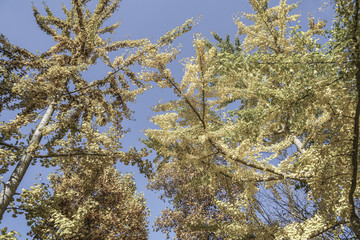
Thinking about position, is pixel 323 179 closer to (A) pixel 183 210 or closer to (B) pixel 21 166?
(B) pixel 21 166

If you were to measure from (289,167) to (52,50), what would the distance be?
8.27 meters

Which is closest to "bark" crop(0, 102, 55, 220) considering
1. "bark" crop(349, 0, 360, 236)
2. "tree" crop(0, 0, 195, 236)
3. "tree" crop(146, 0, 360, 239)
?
"tree" crop(0, 0, 195, 236)

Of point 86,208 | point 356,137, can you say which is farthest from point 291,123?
point 86,208

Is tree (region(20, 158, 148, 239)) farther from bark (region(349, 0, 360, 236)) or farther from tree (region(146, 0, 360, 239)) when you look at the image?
bark (region(349, 0, 360, 236))

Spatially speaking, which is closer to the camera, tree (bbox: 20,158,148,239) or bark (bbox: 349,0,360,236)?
bark (bbox: 349,0,360,236)

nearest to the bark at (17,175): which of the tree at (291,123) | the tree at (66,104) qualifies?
the tree at (66,104)

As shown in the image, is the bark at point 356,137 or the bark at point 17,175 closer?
the bark at point 356,137

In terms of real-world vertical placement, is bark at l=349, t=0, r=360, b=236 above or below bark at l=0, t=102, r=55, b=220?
below

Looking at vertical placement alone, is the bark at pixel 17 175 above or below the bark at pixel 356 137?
above

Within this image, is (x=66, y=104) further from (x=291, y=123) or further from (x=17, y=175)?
(x=291, y=123)

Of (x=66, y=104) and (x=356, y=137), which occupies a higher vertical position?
(x=66, y=104)

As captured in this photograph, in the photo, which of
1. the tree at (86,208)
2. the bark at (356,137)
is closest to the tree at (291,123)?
the bark at (356,137)

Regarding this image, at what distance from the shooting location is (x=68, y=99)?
230 inches

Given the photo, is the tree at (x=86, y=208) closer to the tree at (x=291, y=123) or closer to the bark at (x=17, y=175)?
the bark at (x=17, y=175)
